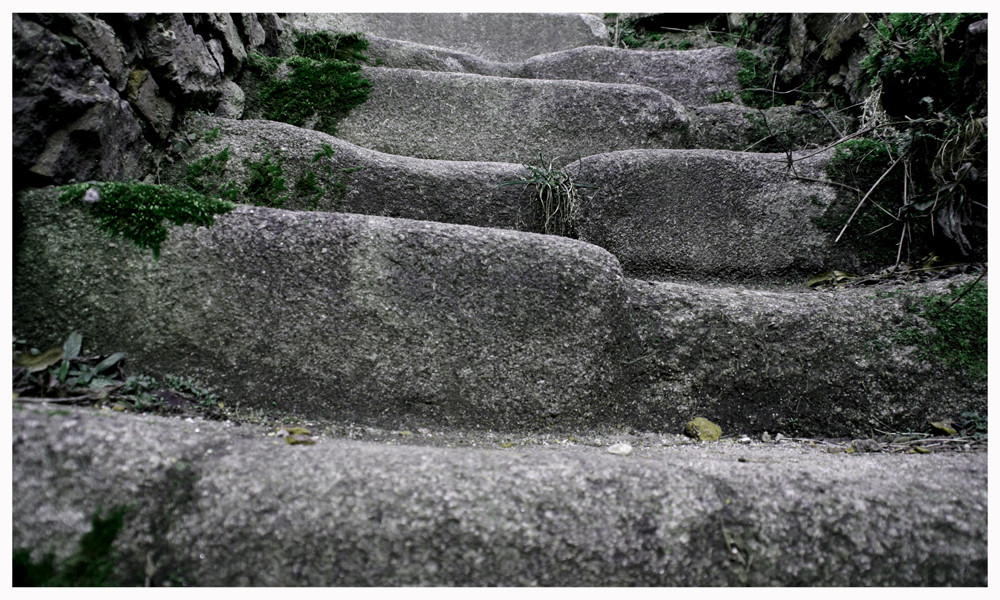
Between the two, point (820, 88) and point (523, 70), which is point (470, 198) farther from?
point (820, 88)

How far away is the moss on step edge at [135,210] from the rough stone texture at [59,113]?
11 centimetres

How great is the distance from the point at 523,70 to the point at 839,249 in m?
1.78

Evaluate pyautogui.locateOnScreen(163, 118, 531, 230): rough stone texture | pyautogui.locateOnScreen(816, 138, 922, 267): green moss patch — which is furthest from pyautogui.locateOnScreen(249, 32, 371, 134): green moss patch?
pyautogui.locateOnScreen(816, 138, 922, 267): green moss patch

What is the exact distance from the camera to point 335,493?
3.08 ft

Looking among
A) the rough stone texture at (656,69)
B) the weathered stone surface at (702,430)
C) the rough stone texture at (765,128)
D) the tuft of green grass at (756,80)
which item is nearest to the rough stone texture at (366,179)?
the weathered stone surface at (702,430)

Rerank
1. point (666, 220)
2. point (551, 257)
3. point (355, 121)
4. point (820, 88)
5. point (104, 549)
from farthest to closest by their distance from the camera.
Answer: point (820, 88) → point (355, 121) → point (666, 220) → point (551, 257) → point (104, 549)

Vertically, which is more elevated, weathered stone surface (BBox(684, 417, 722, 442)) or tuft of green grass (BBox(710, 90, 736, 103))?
tuft of green grass (BBox(710, 90, 736, 103))

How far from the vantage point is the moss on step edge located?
1.32 metres

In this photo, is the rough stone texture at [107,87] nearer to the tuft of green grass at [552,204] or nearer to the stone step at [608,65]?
the stone step at [608,65]

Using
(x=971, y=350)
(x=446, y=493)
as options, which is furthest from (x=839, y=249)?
(x=446, y=493)

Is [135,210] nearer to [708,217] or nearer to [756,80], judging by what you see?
[708,217]

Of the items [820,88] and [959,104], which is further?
[820,88]

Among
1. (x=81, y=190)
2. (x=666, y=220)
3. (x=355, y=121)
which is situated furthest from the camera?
(x=355, y=121)

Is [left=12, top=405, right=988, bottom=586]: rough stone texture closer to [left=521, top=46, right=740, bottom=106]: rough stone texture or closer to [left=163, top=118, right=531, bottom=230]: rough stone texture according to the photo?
[left=163, top=118, right=531, bottom=230]: rough stone texture
